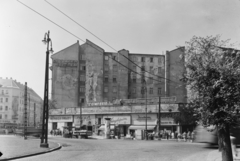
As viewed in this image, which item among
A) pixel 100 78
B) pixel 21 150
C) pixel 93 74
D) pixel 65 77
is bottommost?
pixel 21 150

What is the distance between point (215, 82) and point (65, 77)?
6560cm

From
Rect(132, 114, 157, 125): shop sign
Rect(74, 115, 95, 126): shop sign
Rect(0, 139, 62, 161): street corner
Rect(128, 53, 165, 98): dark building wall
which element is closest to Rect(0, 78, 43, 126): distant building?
Rect(74, 115, 95, 126): shop sign

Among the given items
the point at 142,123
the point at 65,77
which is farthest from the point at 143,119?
the point at 65,77

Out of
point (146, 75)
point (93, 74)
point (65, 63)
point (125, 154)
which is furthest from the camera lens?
point (146, 75)

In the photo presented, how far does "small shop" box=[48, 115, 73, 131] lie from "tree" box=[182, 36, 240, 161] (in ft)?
196

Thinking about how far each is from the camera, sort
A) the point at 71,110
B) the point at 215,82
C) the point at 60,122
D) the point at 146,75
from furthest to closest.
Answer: the point at 146,75
the point at 60,122
the point at 71,110
the point at 215,82

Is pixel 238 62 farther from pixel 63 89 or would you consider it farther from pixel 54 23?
pixel 63 89

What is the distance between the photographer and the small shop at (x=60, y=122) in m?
69.1

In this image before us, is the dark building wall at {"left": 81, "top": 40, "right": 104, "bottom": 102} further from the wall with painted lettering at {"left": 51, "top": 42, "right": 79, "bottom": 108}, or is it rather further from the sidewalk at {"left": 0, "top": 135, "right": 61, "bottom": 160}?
the sidewalk at {"left": 0, "top": 135, "right": 61, "bottom": 160}

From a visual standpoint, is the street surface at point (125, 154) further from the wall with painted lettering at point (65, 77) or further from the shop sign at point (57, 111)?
the wall with painted lettering at point (65, 77)

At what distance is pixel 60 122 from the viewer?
70875 mm

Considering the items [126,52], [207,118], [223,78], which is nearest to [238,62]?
[223,78]

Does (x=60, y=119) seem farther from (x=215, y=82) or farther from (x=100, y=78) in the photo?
(x=215, y=82)

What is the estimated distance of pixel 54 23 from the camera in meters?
18.4
